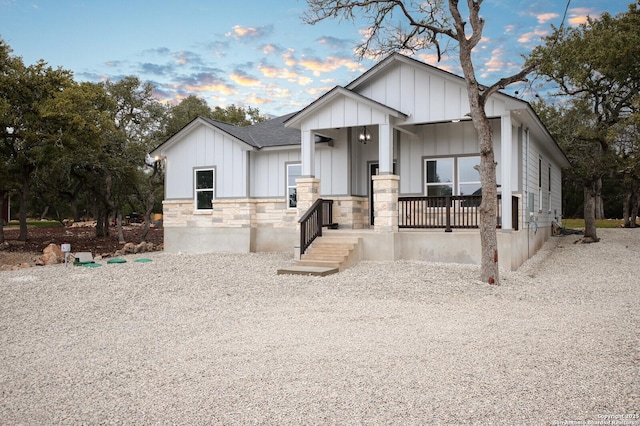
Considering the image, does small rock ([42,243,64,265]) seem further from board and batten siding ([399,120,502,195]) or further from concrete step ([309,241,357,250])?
board and batten siding ([399,120,502,195])

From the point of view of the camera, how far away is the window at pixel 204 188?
16.8 m

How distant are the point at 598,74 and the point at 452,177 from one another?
27.5ft

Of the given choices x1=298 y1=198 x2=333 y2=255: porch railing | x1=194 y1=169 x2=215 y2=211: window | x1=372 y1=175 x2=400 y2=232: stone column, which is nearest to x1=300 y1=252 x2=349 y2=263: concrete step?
x1=298 y1=198 x2=333 y2=255: porch railing

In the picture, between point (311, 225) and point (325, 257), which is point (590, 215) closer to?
point (311, 225)

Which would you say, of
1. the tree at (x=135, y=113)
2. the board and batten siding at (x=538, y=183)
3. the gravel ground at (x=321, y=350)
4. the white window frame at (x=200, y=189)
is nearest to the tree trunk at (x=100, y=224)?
the tree at (x=135, y=113)

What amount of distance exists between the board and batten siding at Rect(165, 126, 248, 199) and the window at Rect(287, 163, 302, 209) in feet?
4.66

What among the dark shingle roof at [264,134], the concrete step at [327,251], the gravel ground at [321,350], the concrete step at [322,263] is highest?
the dark shingle roof at [264,134]

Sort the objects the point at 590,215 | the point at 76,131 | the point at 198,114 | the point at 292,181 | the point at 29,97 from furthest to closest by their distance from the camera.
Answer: the point at 198,114, the point at 76,131, the point at 29,97, the point at 590,215, the point at 292,181

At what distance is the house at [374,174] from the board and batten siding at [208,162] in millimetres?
34

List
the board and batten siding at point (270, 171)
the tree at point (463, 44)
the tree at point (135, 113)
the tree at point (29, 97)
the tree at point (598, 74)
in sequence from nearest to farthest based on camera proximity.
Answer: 1. the tree at point (463, 44)
2. the tree at point (598, 74)
3. the board and batten siding at point (270, 171)
4. the tree at point (29, 97)
5. the tree at point (135, 113)

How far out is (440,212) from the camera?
1383 cm

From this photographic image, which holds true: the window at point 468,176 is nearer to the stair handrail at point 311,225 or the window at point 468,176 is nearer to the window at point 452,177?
the window at point 452,177

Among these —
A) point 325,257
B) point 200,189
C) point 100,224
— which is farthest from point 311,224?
point 100,224

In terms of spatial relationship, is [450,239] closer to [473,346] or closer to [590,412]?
[473,346]
